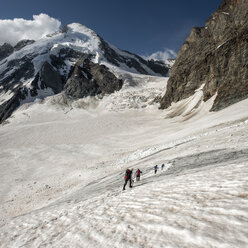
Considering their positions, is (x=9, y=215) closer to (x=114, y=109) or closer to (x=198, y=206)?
(x=198, y=206)

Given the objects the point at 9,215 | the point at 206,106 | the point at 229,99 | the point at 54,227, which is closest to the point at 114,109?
the point at 206,106

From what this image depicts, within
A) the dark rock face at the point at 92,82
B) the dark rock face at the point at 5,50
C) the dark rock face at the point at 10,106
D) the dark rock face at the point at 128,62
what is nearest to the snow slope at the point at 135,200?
the dark rock face at the point at 10,106

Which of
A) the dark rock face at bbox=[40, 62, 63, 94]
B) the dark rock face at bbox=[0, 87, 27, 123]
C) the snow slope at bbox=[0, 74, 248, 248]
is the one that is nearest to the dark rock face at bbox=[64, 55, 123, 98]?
the dark rock face at bbox=[40, 62, 63, 94]

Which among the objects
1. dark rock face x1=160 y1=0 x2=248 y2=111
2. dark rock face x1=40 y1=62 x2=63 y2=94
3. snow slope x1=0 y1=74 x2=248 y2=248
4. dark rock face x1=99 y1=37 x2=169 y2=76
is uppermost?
dark rock face x1=99 y1=37 x2=169 y2=76

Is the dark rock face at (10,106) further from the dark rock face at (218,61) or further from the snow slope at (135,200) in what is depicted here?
the dark rock face at (218,61)

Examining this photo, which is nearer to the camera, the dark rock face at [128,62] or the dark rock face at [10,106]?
the dark rock face at [10,106]

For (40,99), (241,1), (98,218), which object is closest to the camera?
(98,218)

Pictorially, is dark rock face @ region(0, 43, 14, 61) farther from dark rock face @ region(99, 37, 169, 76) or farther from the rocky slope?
dark rock face @ region(99, 37, 169, 76)
